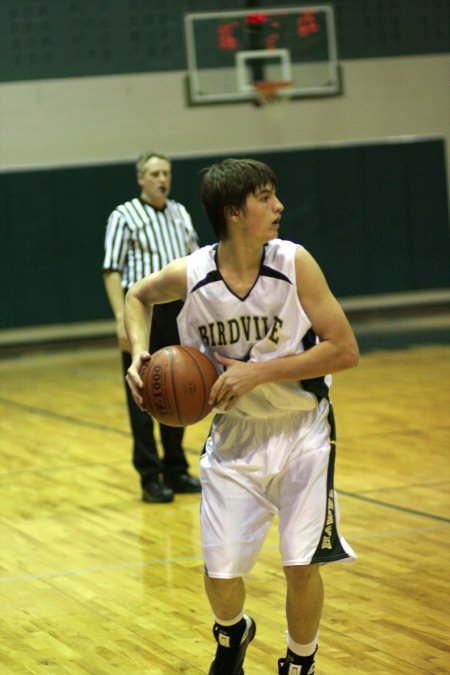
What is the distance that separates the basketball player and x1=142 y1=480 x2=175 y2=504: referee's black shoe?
9.60 feet

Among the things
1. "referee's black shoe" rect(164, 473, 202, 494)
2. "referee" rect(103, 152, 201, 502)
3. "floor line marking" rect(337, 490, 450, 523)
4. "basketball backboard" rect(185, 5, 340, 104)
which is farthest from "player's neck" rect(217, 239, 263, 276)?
"basketball backboard" rect(185, 5, 340, 104)

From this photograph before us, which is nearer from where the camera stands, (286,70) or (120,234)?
(120,234)

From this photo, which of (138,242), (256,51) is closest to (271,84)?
(256,51)

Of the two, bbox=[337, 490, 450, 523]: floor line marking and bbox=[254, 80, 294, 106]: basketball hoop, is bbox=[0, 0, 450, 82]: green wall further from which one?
bbox=[337, 490, 450, 523]: floor line marking

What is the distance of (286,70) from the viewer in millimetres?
15969

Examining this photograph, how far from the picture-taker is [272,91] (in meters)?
16.3

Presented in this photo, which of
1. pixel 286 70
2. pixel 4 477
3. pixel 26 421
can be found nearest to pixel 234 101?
pixel 286 70

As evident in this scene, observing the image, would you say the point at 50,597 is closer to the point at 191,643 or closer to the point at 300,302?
the point at 191,643

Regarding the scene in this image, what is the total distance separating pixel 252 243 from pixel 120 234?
3016mm

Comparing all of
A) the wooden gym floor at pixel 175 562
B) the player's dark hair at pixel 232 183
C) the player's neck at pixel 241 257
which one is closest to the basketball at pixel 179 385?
the player's neck at pixel 241 257

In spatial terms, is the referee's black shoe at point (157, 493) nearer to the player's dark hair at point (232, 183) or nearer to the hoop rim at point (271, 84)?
the player's dark hair at point (232, 183)

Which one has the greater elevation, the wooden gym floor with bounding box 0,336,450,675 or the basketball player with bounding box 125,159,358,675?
the basketball player with bounding box 125,159,358,675

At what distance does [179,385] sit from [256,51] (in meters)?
13.3

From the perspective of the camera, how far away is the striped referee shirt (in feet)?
20.2
